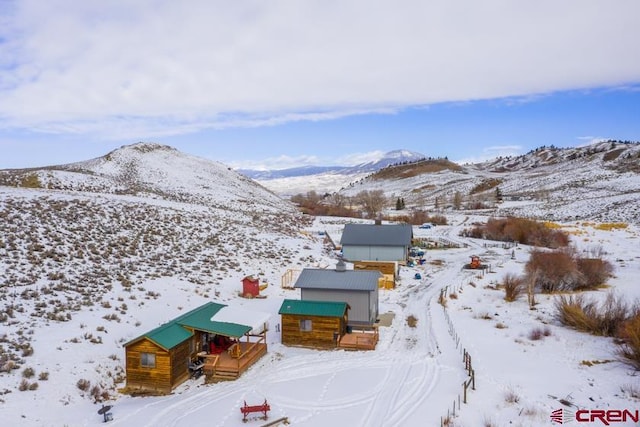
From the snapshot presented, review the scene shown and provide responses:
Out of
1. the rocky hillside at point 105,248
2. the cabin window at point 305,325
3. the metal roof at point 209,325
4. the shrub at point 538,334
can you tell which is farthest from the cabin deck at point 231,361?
the shrub at point 538,334

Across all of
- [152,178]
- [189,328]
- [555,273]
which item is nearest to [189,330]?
[189,328]

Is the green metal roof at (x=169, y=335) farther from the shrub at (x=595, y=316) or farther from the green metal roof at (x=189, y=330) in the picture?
the shrub at (x=595, y=316)

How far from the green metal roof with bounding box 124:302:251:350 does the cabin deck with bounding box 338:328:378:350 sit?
5446 millimetres

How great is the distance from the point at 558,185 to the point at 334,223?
77547 mm

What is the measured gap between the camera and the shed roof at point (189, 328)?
19.3 metres

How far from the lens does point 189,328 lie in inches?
835

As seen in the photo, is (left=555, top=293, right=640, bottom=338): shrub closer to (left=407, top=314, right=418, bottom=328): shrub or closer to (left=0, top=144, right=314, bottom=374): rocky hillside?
(left=407, top=314, right=418, bottom=328): shrub

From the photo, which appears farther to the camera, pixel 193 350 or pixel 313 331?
pixel 313 331

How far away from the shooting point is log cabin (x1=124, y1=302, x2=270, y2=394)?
1911 cm

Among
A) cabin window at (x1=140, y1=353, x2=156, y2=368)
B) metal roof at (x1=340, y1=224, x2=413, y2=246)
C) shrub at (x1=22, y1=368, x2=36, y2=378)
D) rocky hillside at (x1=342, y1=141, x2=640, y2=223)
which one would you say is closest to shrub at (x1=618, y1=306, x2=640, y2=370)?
cabin window at (x1=140, y1=353, x2=156, y2=368)

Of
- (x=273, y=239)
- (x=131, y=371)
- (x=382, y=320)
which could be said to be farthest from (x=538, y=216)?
(x=131, y=371)

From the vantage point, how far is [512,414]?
639 inches

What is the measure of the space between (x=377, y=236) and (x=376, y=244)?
943 millimetres

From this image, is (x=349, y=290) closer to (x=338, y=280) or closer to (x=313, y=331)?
(x=338, y=280)
